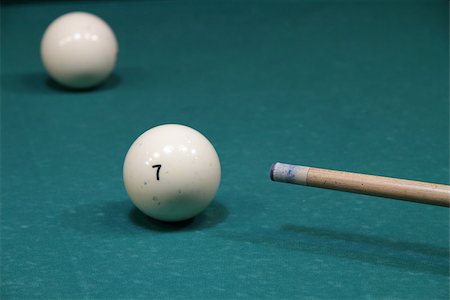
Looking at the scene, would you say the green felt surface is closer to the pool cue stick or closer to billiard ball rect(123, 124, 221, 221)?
billiard ball rect(123, 124, 221, 221)

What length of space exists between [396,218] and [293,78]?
2117mm

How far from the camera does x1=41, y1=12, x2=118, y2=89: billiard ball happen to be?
17.7ft

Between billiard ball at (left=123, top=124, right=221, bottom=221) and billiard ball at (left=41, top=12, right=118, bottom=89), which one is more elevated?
billiard ball at (left=41, top=12, right=118, bottom=89)

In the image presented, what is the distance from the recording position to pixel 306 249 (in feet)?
11.9

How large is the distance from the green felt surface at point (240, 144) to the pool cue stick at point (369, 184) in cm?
30

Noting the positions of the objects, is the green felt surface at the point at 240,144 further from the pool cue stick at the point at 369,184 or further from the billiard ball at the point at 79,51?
the pool cue stick at the point at 369,184

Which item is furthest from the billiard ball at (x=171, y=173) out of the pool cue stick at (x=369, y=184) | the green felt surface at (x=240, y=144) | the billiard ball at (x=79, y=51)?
the billiard ball at (x=79, y=51)

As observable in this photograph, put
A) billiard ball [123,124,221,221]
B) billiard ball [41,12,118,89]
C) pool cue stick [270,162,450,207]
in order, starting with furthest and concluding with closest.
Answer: billiard ball [41,12,118,89]
billiard ball [123,124,221,221]
pool cue stick [270,162,450,207]

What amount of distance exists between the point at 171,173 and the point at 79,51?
1997 millimetres

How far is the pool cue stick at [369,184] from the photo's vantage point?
3279 millimetres

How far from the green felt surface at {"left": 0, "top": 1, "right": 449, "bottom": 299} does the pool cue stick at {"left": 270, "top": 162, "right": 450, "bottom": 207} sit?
303 mm

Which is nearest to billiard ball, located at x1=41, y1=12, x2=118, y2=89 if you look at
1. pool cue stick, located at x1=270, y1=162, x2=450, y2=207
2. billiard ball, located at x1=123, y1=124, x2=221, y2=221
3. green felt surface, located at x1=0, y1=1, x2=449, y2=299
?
green felt surface, located at x1=0, y1=1, x2=449, y2=299

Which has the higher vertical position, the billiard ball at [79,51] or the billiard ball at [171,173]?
the billiard ball at [79,51]

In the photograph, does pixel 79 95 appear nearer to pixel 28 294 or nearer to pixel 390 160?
pixel 390 160
